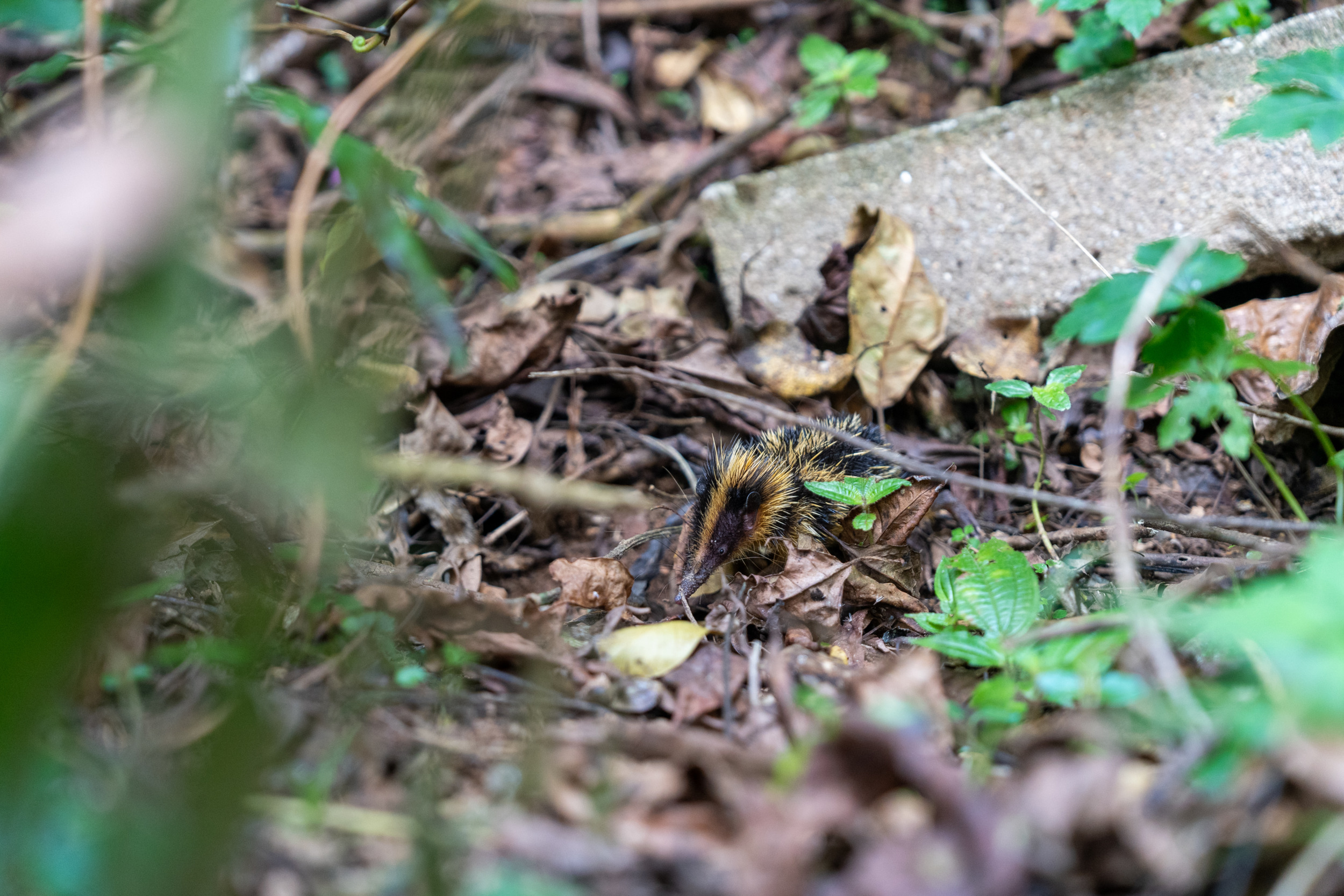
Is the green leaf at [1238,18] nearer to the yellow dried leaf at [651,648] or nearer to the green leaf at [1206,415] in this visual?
the green leaf at [1206,415]

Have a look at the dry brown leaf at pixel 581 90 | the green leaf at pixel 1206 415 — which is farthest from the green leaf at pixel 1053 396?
the dry brown leaf at pixel 581 90

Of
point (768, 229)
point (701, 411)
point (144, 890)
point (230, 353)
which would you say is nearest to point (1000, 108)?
point (768, 229)

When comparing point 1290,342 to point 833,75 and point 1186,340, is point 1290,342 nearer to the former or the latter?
point 1186,340

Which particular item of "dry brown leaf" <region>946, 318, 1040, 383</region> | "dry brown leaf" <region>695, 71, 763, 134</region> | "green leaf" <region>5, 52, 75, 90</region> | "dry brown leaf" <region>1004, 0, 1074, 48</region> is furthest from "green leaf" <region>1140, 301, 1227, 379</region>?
"dry brown leaf" <region>695, 71, 763, 134</region>

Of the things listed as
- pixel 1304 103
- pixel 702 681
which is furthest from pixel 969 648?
pixel 1304 103

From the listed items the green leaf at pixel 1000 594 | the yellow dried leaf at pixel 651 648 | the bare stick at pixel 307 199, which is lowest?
the yellow dried leaf at pixel 651 648
